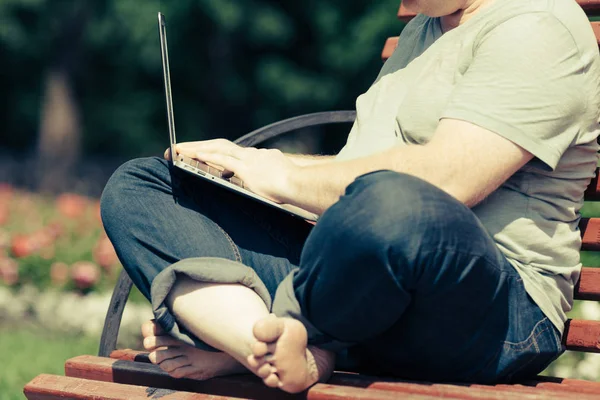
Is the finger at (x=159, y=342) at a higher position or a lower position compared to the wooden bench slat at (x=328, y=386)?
higher

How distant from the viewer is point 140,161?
2039 mm

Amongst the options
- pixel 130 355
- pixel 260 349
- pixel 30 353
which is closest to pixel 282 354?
pixel 260 349

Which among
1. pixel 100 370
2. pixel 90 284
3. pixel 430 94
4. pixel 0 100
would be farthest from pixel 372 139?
pixel 0 100

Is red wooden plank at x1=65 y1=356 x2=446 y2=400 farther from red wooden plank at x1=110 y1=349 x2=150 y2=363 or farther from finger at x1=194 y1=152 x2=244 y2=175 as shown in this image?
finger at x1=194 y1=152 x2=244 y2=175

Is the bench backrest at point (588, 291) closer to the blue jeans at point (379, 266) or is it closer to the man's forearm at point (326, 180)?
the blue jeans at point (379, 266)

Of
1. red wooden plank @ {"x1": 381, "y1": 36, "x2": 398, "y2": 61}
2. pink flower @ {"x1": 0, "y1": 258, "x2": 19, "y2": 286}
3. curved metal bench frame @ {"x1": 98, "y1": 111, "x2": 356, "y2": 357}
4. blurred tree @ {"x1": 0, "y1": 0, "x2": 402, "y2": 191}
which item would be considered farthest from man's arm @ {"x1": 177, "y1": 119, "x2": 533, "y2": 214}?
blurred tree @ {"x1": 0, "y1": 0, "x2": 402, "y2": 191}

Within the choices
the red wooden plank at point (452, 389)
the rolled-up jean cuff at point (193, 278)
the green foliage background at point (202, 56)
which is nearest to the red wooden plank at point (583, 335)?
the red wooden plank at point (452, 389)

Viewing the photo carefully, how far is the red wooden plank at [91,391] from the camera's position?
1805 millimetres

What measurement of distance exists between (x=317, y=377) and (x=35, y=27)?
499 inches

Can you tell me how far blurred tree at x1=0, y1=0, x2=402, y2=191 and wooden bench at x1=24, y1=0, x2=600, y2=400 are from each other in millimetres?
8561

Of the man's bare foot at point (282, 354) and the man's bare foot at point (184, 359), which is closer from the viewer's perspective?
the man's bare foot at point (282, 354)

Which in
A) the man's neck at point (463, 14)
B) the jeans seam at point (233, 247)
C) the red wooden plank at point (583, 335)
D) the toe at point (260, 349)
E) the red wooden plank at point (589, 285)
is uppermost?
the man's neck at point (463, 14)

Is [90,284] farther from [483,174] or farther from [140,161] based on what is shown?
[483,174]

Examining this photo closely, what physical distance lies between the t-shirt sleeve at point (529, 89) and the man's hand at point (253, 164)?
35 centimetres
